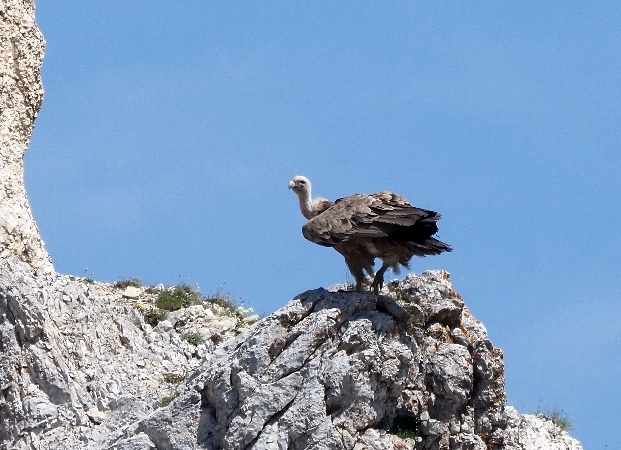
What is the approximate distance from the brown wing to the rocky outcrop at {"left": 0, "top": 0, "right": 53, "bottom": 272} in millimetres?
6709

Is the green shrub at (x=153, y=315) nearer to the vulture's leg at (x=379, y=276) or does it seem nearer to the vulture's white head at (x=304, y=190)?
the vulture's white head at (x=304, y=190)

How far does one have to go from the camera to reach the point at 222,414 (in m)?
20.5

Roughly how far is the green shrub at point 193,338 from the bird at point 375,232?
17.8 ft

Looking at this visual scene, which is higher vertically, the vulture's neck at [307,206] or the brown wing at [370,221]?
the vulture's neck at [307,206]

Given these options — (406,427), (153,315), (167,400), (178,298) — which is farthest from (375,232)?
(178,298)

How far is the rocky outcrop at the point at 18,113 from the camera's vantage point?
26609 mm

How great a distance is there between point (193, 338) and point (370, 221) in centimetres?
672

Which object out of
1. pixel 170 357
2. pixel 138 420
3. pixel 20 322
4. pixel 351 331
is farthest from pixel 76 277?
pixel 351 331

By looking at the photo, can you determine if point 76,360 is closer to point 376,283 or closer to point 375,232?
point 376,283

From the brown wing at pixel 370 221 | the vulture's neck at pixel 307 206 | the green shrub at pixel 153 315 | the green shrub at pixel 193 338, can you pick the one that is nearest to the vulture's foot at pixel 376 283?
the brown wing at pixel 370 221

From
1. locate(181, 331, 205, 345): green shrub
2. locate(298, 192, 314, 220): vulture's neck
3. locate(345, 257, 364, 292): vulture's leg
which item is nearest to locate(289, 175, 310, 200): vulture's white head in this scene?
locate(298, 192, 314, 220): vulture's neck

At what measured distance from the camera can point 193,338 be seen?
2689cm

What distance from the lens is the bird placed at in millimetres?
20906

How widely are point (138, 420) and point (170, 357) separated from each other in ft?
14.9
